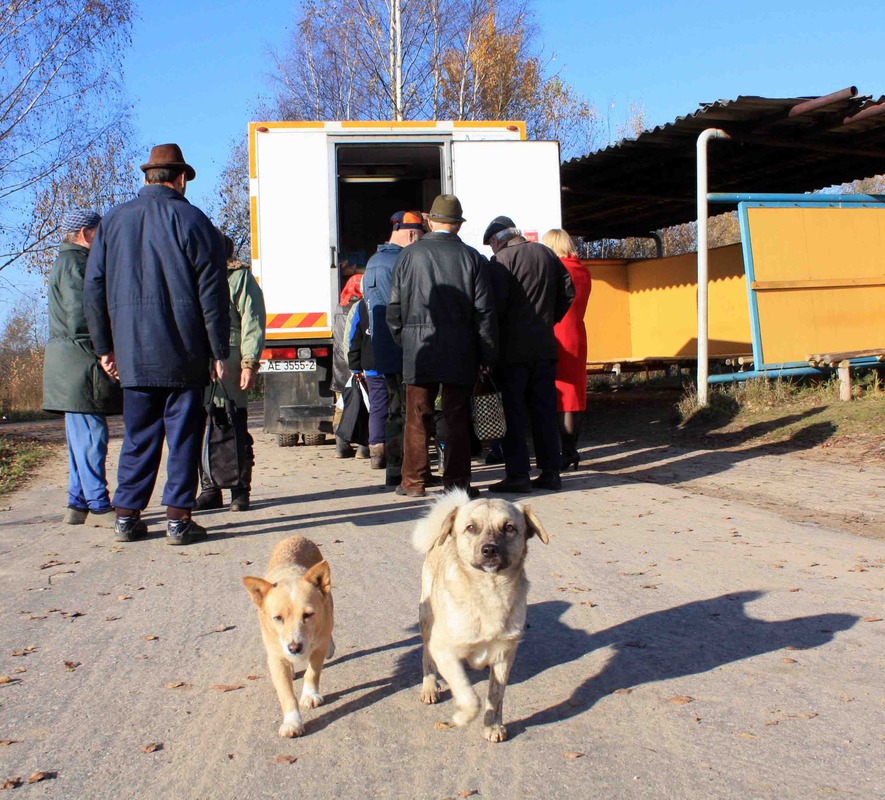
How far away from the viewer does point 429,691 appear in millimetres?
3773

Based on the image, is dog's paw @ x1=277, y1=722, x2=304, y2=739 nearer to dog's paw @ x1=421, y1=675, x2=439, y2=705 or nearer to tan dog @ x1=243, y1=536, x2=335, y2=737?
tan dog @ x1=243, y1=536, x2=335, y2=737

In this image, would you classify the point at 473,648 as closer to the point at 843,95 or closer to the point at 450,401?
the point at 450,401

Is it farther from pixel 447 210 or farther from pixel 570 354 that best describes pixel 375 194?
pixel 447 210

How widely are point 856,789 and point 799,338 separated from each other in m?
10.8

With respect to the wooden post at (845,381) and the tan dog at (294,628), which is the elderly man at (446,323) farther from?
the wooden post at (845,381)

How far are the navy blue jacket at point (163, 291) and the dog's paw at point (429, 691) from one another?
3243mm

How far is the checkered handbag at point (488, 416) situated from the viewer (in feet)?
26.7

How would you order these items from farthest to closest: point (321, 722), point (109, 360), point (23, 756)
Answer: point (109, 360)
point (321, 722)
point (23, 756)

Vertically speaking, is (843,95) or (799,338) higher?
(843,95)

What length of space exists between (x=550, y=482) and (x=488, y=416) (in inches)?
34.9

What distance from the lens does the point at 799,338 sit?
1312 centimetres

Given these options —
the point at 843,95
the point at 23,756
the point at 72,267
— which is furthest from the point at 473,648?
the point at 843,95

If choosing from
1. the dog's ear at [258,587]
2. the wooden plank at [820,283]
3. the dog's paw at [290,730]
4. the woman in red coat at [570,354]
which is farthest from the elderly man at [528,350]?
the wooden plank at [820,283]

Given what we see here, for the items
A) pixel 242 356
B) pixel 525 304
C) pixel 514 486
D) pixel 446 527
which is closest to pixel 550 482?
pixel 514 486
